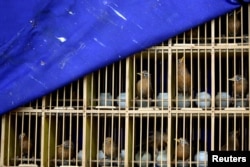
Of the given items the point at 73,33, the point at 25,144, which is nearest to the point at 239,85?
the point at 73,33

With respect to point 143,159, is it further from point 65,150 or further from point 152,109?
point 65,150

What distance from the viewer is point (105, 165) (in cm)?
370

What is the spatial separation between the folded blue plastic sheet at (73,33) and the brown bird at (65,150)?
1.45ft

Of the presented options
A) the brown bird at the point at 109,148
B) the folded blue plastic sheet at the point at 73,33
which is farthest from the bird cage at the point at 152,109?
the folded blue plastic sheet at the point at 73,33

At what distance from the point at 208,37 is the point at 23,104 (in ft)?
5.06

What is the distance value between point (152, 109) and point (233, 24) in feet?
2.95

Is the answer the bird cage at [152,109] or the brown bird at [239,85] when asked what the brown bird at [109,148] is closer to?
the bird cage at [152,109]

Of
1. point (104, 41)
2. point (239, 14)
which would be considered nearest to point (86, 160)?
point (104, 41)

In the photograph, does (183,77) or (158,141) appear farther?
(158,141)

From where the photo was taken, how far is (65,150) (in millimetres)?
3746

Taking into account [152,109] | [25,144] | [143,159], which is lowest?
[143,159]

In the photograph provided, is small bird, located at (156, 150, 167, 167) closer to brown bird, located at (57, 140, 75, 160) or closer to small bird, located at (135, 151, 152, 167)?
small bird, located at (135, 151, 152, 167)

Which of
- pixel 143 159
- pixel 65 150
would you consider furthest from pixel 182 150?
pixel 65 150

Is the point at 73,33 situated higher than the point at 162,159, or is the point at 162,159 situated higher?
the point at 73,33
